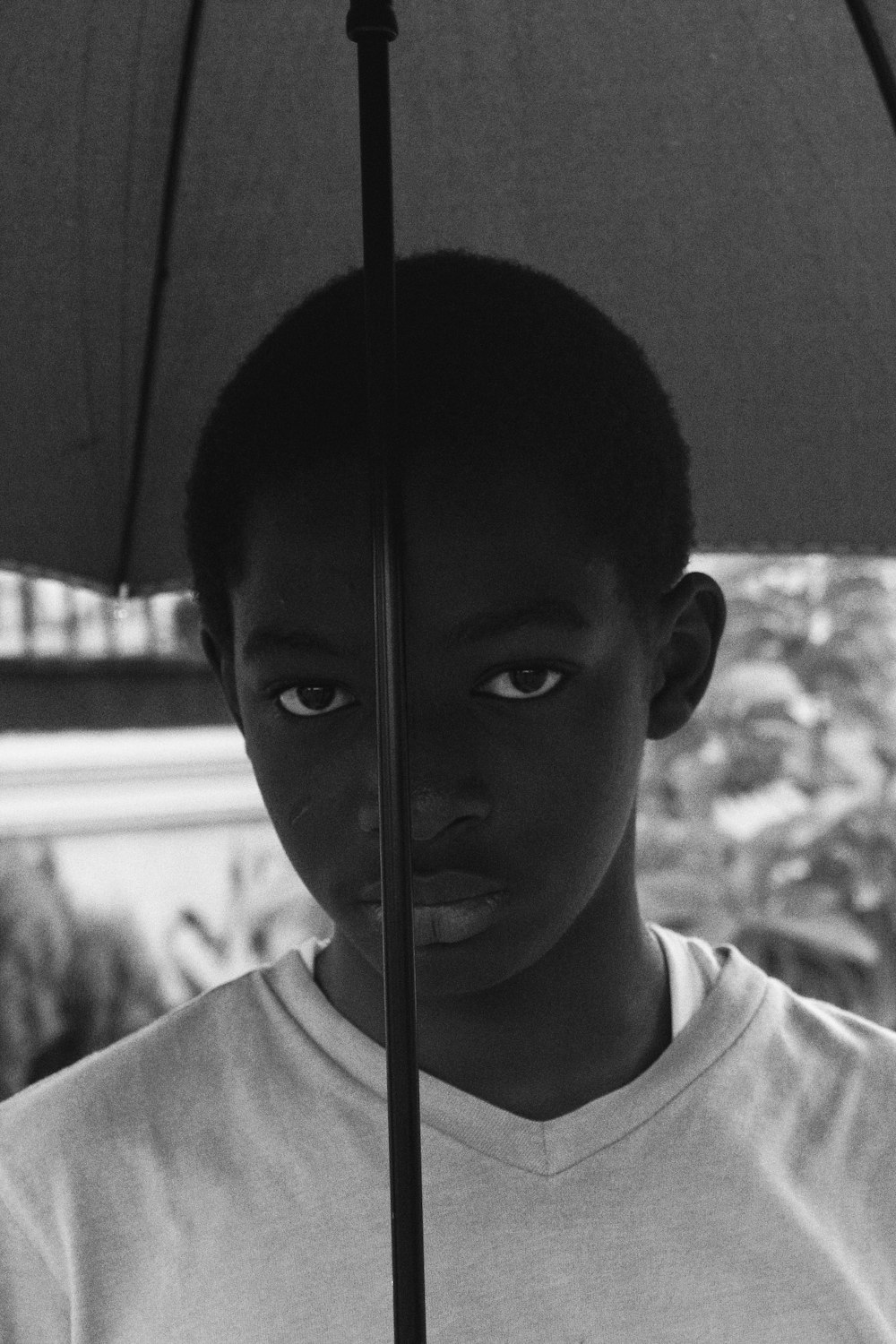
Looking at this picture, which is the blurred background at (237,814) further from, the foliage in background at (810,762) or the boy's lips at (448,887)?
the boy's lips at (448,887)

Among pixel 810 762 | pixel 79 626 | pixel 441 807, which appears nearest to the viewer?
pixel 441 807

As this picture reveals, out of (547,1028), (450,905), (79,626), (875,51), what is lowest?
(79,626)

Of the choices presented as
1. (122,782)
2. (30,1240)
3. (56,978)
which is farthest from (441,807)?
(122,782)

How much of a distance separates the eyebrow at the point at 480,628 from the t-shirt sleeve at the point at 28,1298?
17.6 inches

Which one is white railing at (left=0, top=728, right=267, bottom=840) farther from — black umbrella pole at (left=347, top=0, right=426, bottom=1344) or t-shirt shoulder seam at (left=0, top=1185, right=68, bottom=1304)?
black umbrella pole at (left=347, top=0, right=426, bottom=1344)

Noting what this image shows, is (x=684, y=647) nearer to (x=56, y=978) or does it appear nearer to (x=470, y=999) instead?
(x=470, y=999)

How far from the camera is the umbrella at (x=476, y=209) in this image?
1.47 metres

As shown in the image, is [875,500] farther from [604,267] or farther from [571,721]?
[571,721]

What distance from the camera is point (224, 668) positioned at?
1471 mm

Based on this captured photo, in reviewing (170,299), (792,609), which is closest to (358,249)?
(170,299)

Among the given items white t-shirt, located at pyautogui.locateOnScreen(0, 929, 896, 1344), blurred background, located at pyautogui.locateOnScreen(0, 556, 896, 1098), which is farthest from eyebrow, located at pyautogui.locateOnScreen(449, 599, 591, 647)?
blurred background, located at pyautogui.locateOnScreen(0, 556, 896, 1098)

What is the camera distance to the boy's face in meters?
1.27

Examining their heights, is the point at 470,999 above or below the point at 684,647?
below

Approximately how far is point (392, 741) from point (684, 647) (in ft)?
1.40
